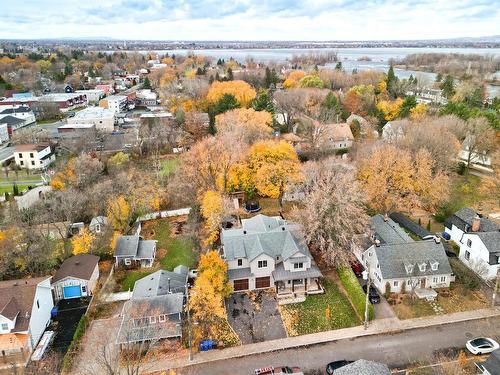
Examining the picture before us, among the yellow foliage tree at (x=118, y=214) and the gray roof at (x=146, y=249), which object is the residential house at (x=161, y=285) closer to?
the gray roof at (x=146, y=249)

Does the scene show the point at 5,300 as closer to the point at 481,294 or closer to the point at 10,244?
the point at 10,244

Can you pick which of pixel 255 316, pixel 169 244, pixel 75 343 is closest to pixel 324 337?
pixel 255 316

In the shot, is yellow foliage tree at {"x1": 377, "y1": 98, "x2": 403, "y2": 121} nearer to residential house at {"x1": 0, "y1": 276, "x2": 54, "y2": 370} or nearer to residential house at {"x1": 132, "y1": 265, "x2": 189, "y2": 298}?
residential house at {"x1": 132, "y1": 265, "x2": 189, "y2": 298}

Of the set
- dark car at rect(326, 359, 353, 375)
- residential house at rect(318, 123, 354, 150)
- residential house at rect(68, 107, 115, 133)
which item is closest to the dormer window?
dark car at rect(326, 359, 353, 375)

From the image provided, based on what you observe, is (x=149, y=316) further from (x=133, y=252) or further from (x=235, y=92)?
(x=235, y=92)

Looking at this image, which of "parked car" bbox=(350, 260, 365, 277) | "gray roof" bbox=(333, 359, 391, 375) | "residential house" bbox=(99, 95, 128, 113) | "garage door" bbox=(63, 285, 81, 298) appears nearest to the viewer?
"gray roof" bbox=(333, 359, 391, 375)

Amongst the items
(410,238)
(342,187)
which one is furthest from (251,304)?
(410,238)

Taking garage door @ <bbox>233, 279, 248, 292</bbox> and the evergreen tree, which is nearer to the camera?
garage door @ <bbox>233, 279, 248, 292</bbox>

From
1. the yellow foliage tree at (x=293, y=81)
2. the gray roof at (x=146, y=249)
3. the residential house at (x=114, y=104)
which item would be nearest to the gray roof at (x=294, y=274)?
the gray roof at (x=146, y=249)
